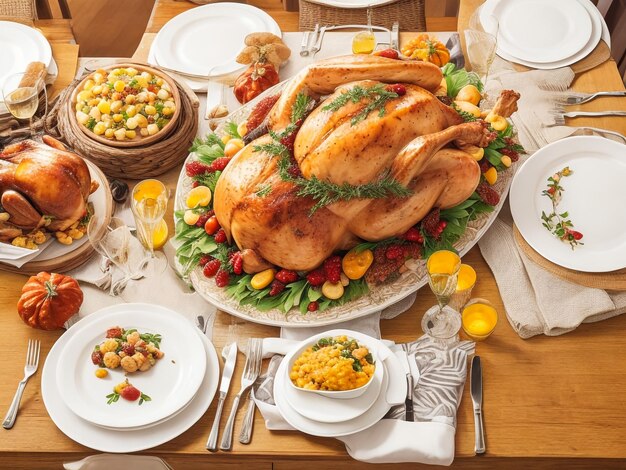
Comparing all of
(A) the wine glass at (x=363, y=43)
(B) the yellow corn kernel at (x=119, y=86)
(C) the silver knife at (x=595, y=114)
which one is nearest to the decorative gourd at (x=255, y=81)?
(A) the wine glass at (x=363, y=43)

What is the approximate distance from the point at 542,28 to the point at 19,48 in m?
2.49

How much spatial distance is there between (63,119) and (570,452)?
228 cm

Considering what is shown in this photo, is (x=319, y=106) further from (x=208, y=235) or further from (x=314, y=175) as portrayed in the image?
A: (x=208, y=235)

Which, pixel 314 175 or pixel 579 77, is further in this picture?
pixel 579 77

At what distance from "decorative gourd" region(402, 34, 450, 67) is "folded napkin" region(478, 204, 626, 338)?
0.97 meters

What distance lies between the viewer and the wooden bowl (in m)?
2.85

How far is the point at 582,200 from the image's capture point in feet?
9.04

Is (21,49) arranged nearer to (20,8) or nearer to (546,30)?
(20,8)

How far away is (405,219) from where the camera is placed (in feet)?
8.30

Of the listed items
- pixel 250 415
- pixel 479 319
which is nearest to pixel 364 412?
pixel 250 415

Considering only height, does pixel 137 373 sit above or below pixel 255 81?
below

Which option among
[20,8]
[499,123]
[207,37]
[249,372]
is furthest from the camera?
[20,8]

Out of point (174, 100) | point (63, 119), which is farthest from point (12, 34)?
point (174, 100)

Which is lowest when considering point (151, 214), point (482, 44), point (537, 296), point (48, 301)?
point (537, 296)
